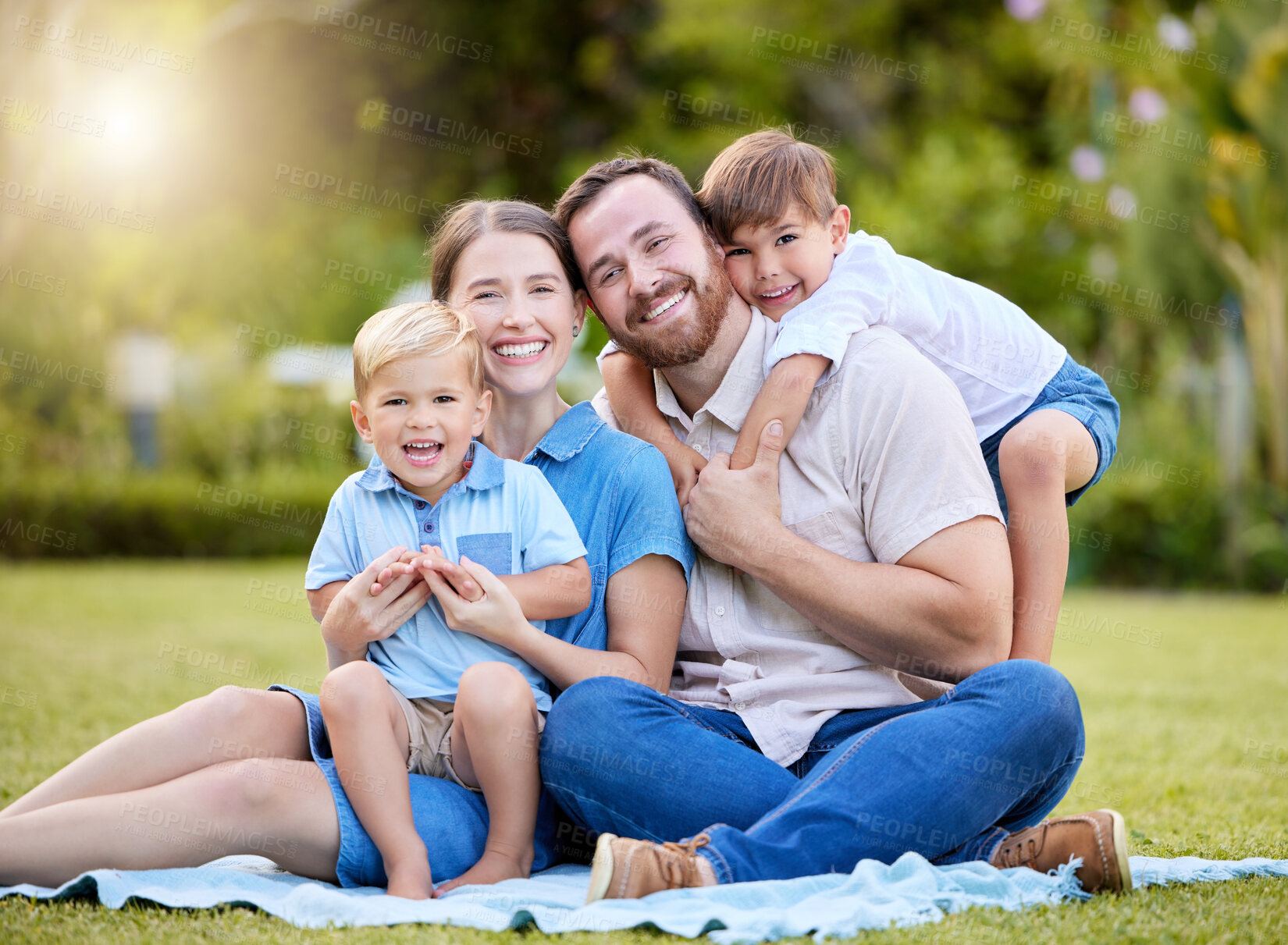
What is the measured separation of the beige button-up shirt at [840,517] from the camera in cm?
264

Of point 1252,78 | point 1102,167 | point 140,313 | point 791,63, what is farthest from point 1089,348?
point 140,313

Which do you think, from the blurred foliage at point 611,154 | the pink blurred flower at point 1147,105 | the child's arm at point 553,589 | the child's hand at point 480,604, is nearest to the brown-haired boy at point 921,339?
the child's arm at point 553,589

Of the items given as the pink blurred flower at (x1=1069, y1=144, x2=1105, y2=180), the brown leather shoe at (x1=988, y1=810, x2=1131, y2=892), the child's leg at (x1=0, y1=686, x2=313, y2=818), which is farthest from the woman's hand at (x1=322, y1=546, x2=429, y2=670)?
the pink blurred flower at (x1=1069, y1=144, x2=1105, y2=180)

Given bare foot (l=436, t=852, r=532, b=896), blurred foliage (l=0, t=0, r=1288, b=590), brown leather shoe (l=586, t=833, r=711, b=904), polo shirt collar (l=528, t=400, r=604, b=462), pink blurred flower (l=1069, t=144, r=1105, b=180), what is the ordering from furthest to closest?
pink blurred flower (l=1069, t=144, r=1105, b=180), blurred foliage (l=0, t=0, r=1288, b=590), polo shirt collar (l=528, t=400, r=604, b=462), bare foot (l=436, t=852, r=532, b=896), brown leather shoe (l=586, t=833, r=711, b=904)

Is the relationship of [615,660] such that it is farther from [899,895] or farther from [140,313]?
[140,313]

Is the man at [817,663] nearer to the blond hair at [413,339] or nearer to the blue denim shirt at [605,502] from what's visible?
the blue denim shirt at [605,502]

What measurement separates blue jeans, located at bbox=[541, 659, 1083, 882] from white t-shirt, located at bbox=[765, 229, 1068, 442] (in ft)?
2.99

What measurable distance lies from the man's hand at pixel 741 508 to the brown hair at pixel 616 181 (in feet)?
2.21

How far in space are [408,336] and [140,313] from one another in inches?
456

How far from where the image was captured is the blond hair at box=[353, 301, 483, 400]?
8.79 ft

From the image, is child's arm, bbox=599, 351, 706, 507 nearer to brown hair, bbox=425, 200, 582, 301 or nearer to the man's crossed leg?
brown hair, bbox=425, 200, 582, 301

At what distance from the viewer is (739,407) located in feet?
9.79

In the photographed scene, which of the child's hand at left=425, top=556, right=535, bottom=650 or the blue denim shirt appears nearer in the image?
the child's hand at left=425, top=556, right=535, bottom=650

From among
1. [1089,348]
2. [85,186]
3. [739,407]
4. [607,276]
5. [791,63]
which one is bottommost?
[739,407]
